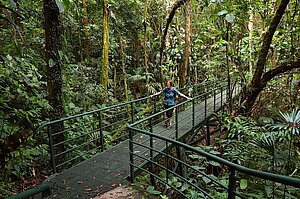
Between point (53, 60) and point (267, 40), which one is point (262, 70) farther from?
point (53, 60)

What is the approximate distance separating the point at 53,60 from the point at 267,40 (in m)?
4.69

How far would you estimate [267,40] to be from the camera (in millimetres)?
5406

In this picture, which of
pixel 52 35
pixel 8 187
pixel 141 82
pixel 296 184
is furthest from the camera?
pixel 141 82

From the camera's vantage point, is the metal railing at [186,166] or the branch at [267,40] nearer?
the metal railing at [186,166]

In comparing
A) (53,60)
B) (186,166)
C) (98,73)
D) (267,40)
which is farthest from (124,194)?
(98,73)

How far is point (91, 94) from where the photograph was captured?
280 inches

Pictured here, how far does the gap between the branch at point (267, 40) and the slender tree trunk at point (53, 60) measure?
451cm

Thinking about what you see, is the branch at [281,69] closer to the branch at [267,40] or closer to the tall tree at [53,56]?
the branch at [267,40]

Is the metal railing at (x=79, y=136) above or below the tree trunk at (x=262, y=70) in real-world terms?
below

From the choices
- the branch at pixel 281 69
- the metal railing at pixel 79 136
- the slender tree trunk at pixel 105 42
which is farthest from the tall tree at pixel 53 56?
the branch at pixel 281 69

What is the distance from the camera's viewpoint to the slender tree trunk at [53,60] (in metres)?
3.84

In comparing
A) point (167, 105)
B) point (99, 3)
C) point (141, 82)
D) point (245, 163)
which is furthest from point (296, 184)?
point (141, 82)

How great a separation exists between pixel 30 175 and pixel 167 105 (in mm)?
3495

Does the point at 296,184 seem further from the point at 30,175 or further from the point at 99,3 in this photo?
the point at 99,3
